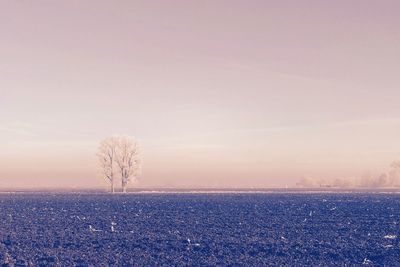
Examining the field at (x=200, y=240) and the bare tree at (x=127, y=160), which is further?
the bare tree at (x=127, y=160)

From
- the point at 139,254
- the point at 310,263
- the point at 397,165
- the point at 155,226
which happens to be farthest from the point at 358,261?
the point at 397,165

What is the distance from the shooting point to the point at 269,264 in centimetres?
2328

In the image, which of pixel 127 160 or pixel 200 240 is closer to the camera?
pixel 200 240

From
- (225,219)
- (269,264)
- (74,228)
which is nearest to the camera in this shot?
(269,264)

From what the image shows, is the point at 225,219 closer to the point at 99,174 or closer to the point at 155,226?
the point at 155,226

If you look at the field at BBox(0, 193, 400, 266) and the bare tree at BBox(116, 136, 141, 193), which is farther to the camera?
the bare tree at BBox(116, 136, 141, 193)

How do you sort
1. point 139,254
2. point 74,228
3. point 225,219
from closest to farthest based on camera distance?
point 139,254 < point 74,228 < point 225,219

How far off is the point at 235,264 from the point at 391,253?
8.85 m

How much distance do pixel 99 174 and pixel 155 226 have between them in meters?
82.2

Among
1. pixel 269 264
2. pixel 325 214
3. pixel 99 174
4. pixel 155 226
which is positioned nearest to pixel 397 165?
pixel 99 174

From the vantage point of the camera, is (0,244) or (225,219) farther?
(225,219)

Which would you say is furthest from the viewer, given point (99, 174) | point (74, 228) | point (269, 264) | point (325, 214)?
point (99, 174)

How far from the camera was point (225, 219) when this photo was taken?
4222 cm

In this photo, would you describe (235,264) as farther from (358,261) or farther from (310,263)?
(358,261)
